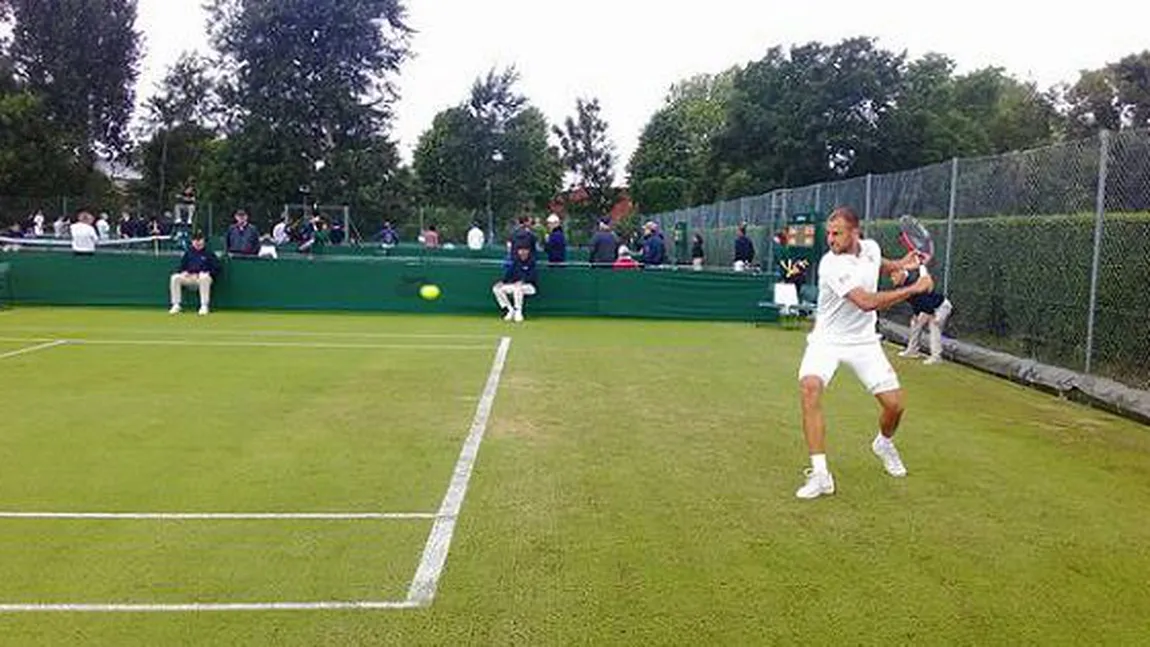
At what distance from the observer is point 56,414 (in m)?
9.75

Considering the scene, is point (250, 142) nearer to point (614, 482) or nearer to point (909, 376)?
point (909, 376)

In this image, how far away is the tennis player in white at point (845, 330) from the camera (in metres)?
7.05

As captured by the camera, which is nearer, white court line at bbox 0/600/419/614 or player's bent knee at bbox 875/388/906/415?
white court line at bbox 0/600/419/614

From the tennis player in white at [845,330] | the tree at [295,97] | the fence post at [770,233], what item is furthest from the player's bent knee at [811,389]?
the tree at [295,97]

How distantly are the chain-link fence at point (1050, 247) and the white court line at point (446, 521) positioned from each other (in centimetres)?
692

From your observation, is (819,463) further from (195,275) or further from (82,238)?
(82,238)

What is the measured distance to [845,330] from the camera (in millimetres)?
7379

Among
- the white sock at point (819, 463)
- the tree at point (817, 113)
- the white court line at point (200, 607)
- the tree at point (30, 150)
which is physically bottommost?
the white court line at point (200, 607)

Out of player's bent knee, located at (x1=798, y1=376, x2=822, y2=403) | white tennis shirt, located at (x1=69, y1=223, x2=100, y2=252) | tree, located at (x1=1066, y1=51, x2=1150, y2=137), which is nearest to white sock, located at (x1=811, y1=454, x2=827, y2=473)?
player's bent knee, located at (x1=798, y1=376, x2=822, y2=403)

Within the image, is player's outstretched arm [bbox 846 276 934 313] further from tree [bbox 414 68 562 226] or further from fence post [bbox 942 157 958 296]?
tree [bbox 414 68 562 226]

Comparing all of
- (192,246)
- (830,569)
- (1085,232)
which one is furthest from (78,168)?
(830,569)

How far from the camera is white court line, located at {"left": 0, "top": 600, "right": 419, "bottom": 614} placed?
4.91 metres

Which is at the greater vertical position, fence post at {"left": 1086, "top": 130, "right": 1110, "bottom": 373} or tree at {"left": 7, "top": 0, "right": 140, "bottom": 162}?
tree at {"left": 7, "top": 0, "right": 140, "bottom": 162}

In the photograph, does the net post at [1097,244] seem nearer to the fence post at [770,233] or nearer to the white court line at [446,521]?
the white court line at [446,521]
